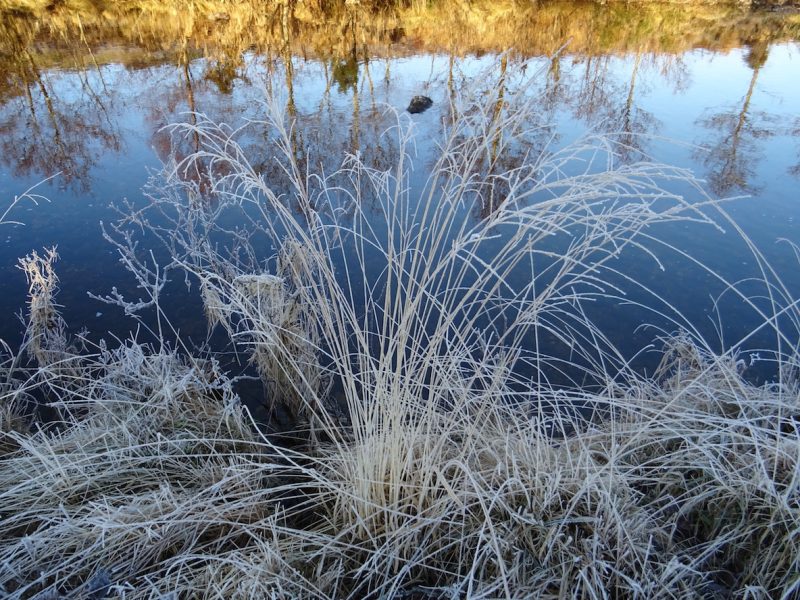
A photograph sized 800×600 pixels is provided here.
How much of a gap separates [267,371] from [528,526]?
67.5 inches

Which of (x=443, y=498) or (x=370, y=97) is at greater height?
(x=370, y=97)

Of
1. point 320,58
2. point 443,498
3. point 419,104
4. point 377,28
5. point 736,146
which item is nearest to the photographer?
point 443,498

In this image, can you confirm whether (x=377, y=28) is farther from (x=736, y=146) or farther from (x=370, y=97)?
(x=736, y=146)

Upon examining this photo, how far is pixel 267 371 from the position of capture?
118 inches

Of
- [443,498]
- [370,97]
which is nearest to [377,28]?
[370,97]

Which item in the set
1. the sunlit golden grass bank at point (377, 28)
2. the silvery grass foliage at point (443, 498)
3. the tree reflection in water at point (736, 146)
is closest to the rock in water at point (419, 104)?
the sunlit golden grass bank at point (377, 28)

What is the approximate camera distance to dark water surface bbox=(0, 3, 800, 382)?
4.30 m

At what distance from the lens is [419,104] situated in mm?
7922

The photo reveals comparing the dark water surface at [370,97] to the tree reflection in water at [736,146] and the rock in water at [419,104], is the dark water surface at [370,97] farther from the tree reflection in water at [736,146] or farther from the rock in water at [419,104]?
the rock in water at [419,104]

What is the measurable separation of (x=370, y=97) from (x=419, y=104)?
2.89 ft

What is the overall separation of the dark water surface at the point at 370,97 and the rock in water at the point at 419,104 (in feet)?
0.44

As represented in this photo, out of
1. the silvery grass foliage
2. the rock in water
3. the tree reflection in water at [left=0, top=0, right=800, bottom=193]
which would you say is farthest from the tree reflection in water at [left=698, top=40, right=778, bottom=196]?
the silvery grass foliage

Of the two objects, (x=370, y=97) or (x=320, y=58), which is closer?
(x=370, y=97)

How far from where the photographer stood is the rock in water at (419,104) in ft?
25.7
